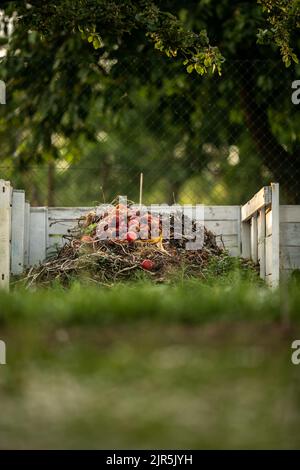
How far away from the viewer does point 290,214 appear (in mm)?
6953

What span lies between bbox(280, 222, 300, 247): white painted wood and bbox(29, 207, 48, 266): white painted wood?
213cm

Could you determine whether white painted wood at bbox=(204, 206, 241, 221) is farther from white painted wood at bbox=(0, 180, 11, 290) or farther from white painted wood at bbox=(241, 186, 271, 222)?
white painted wood at bbox=(0, 180, 11, 290)

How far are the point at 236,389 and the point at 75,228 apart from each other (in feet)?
14.4

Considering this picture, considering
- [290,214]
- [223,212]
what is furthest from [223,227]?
[290,214]

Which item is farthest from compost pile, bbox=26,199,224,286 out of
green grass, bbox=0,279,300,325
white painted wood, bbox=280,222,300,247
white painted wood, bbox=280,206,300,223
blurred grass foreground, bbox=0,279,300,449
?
blurred grass foreground, bbox=0,279,300,449

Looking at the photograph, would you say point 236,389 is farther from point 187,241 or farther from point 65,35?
point 65,35

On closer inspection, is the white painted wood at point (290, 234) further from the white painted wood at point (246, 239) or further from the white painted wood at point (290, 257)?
the white painted wood at point (246, 239)

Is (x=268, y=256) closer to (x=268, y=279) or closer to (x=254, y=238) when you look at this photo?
(x=268, y=279)

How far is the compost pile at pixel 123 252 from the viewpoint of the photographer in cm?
594

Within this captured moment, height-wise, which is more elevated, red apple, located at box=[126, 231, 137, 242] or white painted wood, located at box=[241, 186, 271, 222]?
white painted wood, located at box=[241, 186, 271, 222]

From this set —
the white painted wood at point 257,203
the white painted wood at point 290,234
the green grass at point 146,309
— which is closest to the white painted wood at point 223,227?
the white painted wood at point 257,203

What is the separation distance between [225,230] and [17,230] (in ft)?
6.35

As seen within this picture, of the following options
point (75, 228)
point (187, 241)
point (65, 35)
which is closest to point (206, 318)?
point (187, 241)

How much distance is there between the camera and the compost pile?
594 cm
